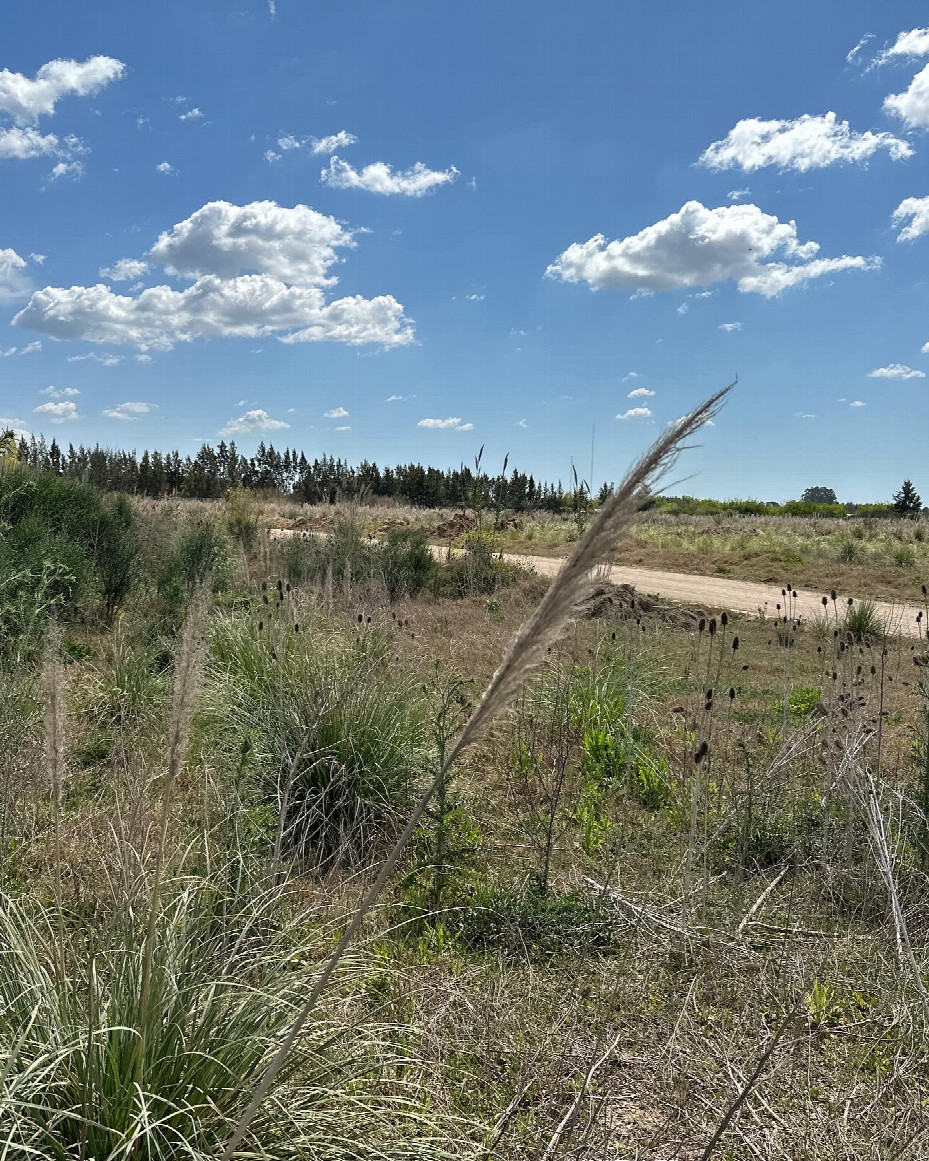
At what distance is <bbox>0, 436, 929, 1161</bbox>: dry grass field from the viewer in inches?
77.2

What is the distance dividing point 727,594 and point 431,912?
50.1 ft

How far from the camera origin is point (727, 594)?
17.2 meters

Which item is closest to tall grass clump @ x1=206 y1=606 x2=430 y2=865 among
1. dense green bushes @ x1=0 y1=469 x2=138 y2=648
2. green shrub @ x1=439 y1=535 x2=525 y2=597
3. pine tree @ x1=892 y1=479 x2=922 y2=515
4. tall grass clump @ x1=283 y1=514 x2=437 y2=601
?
tall grass clump @ x1=283 y1=514 x2=437 y2=601

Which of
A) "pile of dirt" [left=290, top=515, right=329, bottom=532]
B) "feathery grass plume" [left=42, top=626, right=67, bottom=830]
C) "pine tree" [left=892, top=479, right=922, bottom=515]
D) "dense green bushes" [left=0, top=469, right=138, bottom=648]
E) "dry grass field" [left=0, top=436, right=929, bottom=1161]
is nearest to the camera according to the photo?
"dry grass field" [left=0, top=436, right=929, bottom=1161]

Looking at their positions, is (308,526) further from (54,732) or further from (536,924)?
(54,732)

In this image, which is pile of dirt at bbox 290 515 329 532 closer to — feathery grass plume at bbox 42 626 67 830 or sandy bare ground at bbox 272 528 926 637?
sandy bare ground at bbox 272 528 926 637

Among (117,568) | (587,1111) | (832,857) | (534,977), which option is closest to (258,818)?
(534,977)

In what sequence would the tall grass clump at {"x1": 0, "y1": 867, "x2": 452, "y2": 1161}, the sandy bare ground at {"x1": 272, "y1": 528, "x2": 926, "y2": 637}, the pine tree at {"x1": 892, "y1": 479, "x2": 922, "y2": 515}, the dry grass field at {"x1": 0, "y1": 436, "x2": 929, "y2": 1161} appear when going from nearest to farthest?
1. the tall grass clump at {"x1": 0, "y1": 867, "x2": 452, "y2": 1161}
2. the dry grass field at {"x1": 0, "y1": 436, "x2": 929, "y2": 1161}
3. the sandy bare ground at {"x1": 272, "y1": 528, "x2": 926, "y2": 637}
4. the pine tree at {"x1": 892, "y1": 479, "x2": 922, "y2": 515}

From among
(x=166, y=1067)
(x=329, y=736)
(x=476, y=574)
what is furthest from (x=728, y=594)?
(x=166, y=1067)

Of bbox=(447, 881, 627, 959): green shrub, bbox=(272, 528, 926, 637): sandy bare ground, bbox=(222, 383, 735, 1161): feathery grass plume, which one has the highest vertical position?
bbox=(222, 383, 735, 1161): feathery grass plume

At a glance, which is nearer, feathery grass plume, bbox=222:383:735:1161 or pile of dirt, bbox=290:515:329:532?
feathery grass plume, bbox=222:383:735:1161

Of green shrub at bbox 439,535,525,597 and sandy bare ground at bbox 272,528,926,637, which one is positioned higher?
green shrub at bbox 439,535,525,597

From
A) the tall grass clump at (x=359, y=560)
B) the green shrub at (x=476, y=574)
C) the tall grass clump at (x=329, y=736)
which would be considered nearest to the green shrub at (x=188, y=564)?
the tall grass clump at (x=359, y=560)

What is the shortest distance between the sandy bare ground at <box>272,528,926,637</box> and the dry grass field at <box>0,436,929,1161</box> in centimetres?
633
